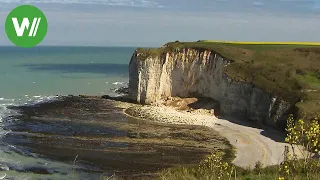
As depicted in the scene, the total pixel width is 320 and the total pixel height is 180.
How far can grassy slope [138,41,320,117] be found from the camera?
3950 cm

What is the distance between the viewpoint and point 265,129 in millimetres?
39875

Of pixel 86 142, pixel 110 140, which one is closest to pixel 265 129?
pixel 110 140

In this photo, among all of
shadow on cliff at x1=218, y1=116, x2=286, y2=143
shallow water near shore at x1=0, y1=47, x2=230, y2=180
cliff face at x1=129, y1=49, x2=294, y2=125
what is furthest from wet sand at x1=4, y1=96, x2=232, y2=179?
cliff face at x1=129, y1=49, x2=294, y2=125

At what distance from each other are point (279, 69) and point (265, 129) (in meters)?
8.88

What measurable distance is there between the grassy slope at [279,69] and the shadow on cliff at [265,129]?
2828 millimetres

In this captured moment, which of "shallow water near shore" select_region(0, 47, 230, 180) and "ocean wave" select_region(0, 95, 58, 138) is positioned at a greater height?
"shallow water near shore" select_region(0, 47, 230, 180)

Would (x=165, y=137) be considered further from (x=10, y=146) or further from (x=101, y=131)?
(x=10, y=146)

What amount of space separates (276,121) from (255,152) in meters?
7.59

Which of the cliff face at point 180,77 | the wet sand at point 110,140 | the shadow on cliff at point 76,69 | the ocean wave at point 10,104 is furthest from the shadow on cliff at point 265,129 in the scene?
the shadow on cliff at point 76,69

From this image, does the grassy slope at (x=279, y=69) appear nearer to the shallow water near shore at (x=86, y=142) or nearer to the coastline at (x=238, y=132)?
the coastline at (x=238, y=132)

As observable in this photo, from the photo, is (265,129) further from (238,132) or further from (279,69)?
(279,69)

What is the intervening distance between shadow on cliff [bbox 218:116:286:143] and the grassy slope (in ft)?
9.28

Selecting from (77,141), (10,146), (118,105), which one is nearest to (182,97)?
(118,105)

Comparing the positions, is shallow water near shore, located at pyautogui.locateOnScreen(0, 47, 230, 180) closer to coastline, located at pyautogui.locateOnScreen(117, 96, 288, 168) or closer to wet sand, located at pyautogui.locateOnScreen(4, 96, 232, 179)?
wet sand, located at pyautogui.locateOnScreen(4, 96, 232, 179)
